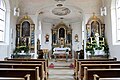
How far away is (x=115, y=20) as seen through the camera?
10359mm

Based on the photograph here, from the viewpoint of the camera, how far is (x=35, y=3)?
487 inches

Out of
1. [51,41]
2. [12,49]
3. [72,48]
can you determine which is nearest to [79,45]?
[72,48]

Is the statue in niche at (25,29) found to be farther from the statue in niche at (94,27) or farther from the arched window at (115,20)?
the arched window at (115,20)

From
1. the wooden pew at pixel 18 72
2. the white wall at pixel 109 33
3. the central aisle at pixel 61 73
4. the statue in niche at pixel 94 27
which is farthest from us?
the statue in niche at pixel 94 27

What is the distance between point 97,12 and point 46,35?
8.25 m

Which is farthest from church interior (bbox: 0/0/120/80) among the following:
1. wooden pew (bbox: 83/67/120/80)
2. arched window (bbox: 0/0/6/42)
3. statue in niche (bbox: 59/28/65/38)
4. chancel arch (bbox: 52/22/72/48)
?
statue in niche (bbox: 59/28/65/38)

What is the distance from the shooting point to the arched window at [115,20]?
10242 mm

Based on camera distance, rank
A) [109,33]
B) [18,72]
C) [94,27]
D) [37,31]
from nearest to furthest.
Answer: [18,72], [109,33], [94,27], [37,31]

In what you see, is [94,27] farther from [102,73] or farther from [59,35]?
[59,35]

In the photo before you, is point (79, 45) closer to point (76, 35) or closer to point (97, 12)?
point (76, 35)

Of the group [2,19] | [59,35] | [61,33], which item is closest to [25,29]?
[2,19]

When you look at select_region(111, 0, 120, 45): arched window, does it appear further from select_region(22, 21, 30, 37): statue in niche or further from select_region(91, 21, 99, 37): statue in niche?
select_region(22, 21, 30, 37): statue in niche

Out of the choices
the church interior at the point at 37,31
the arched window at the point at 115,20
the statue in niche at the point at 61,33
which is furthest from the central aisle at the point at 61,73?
the statue in niche at the point at 61,33

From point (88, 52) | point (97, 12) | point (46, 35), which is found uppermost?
point (97, 12)
